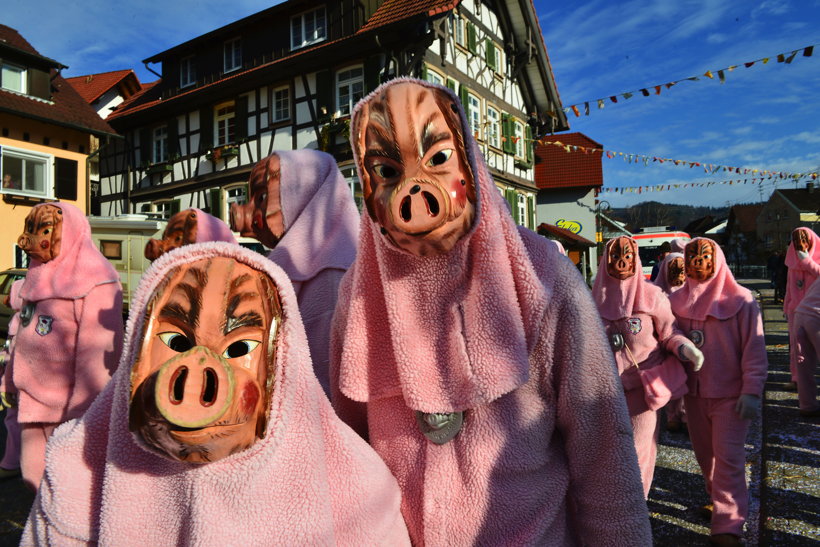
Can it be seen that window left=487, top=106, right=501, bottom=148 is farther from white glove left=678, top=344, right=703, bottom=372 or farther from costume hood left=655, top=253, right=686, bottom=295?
white glove left=678, top=344, right=703, bottom=372

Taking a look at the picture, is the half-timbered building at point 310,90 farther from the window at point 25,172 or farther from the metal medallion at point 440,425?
the metal medallion at point 440,425

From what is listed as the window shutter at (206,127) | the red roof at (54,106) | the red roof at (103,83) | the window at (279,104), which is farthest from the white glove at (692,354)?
the red roof at (103,83)

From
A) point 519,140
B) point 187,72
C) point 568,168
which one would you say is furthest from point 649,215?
point 187,72

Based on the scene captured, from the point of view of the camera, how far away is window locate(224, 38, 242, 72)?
15883 mm

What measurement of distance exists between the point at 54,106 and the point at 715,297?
56.6 feet

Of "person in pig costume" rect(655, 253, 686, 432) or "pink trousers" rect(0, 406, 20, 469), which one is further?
"person in pig costume" rect(655, 253, 686, 432)

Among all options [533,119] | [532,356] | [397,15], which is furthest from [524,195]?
[532,356]

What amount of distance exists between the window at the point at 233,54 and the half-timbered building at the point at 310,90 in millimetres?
41

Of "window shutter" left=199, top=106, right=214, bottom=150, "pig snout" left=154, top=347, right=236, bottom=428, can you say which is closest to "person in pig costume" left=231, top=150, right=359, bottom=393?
"pig snout" left=154, top=347, right=236, bottom=428

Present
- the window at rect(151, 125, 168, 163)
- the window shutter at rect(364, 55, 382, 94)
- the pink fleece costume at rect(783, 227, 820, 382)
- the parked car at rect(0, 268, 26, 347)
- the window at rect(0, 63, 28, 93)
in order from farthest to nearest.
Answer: the window at rect(151, 125, 168, 163)
the window at rect(0, 63, 28, 93)
the window shutter at rect(364, 55, 382, 94)
the parked car at rect(0, 268, 26, 347)
the pink fleece costume at rect(783, 227, 820, 382)

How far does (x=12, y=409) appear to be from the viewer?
153 inches

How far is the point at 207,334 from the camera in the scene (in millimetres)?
917

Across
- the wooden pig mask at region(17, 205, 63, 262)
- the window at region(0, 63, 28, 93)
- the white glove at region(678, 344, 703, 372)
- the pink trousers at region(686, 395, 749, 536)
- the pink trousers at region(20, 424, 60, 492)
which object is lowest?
the pink trousers at region(686, 395, 749, 536)

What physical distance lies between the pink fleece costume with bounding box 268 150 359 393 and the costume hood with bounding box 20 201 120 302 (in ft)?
5.79
